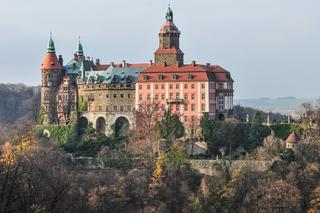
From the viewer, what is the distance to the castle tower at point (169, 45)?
89688 mm

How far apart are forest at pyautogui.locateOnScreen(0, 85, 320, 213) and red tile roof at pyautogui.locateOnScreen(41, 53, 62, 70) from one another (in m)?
10.1

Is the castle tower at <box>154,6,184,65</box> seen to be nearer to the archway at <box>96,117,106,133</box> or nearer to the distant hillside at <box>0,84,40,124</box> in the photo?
the archway at <box>96,117,106,133</box>

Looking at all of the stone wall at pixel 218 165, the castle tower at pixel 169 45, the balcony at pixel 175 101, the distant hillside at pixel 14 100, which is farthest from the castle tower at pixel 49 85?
the distant hillside at pixel 14 100

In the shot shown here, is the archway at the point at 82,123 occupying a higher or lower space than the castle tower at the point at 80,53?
lower

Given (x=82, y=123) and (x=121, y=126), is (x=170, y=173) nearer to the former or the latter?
(x=121, y=126)

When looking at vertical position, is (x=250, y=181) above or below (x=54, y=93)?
below

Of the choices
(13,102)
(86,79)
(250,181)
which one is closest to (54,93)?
(86,79)

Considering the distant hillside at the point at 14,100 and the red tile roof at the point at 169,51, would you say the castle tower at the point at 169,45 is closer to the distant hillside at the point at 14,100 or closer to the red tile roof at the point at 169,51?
the red tile roof at the point at 169,51

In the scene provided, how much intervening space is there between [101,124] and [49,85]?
8.08 metres

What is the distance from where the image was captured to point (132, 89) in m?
89.9

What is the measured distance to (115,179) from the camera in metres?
70.4

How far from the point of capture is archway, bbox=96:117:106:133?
8925 centimetres

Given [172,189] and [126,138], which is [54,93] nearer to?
[126,138]

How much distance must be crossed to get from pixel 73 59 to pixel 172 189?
106 feet
